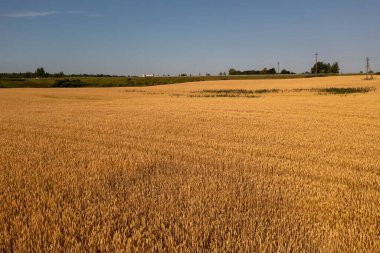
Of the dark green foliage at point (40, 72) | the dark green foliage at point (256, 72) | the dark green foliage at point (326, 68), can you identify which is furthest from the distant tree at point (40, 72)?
the dark green foliage at point (326, 68)

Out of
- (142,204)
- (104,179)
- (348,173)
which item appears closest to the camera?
(142,204)

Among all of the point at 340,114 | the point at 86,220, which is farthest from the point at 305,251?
the point at 340,114

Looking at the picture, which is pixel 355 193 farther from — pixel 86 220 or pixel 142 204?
pixel 86 220

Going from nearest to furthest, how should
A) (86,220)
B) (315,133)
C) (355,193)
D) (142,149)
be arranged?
1. (86,220)
2. (355,193)
3. (142,149)
4. (315,133)

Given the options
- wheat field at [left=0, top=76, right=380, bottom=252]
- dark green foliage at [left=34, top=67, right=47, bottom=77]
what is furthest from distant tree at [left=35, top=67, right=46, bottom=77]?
wheat field at [left=0, top=76, right=380, bottom=252]

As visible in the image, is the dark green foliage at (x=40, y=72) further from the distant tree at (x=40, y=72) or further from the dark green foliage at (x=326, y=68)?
the dark green foliage at (x=326, y=68)

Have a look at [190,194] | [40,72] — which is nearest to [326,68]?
[40,72]

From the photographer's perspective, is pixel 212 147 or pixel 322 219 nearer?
pixel 322 219

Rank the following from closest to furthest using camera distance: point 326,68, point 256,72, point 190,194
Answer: point 190,194 → point 326,68 → point 256,72

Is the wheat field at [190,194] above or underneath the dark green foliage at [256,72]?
underneath

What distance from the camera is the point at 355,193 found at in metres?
5.68

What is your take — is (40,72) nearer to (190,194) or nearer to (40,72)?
(40,72)

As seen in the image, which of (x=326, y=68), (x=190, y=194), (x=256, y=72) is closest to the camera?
(x=190, y=194)

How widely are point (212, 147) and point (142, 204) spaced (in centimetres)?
518
